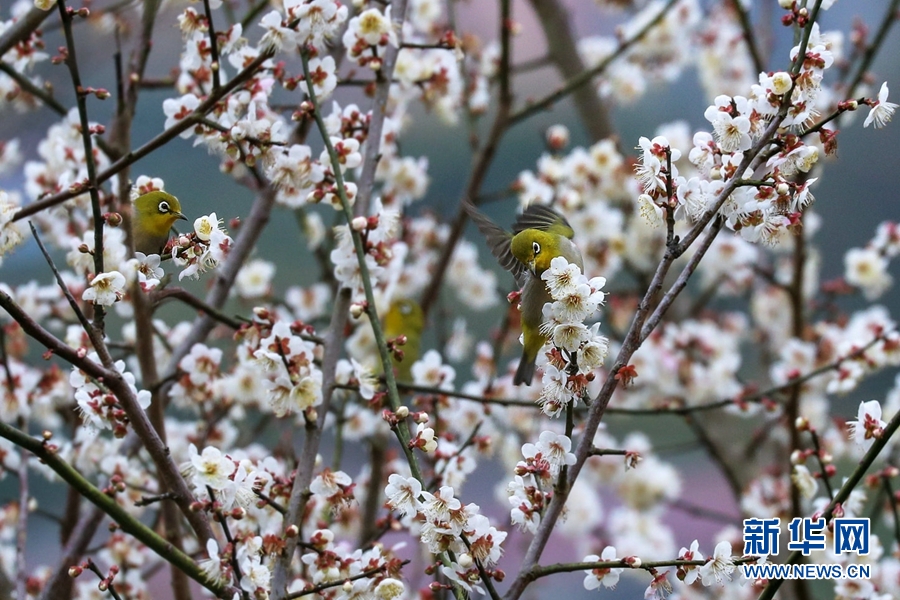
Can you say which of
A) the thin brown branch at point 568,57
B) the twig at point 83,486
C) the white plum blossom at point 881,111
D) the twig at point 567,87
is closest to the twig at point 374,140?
the twig at point 83,486

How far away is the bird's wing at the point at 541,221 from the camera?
1608mm

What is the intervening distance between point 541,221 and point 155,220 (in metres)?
0.72

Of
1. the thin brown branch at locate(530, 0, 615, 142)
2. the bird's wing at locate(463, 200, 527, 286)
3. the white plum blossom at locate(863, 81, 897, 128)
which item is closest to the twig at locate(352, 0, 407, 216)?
the bird's wing at locate(463, 200, 527, 286)

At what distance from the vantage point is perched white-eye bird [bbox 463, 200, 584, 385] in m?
1.38

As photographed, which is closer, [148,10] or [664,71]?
[148,10]

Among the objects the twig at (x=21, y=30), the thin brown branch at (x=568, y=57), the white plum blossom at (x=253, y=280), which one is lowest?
the twig at (x=21, y=30)

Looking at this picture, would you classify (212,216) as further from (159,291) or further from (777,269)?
(777,269)

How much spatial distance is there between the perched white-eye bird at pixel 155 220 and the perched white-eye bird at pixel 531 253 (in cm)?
52

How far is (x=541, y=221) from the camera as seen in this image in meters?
1.63

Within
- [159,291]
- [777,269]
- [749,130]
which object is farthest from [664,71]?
[159,291]

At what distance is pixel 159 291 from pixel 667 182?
0.73 meters

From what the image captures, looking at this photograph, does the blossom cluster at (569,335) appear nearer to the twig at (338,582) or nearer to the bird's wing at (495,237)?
the twig at (338,582)

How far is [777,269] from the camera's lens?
436 centimetres

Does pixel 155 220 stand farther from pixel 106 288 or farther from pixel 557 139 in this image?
pixel 557 139
